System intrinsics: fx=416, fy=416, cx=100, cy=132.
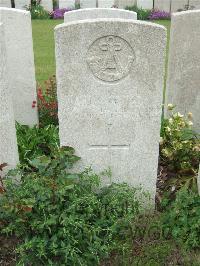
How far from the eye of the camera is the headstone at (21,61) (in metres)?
4.42

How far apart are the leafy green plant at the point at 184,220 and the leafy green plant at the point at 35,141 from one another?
1404 mm

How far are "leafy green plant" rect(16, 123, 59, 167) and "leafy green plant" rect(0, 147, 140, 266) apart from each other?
0.88 m

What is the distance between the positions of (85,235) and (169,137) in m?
1.69

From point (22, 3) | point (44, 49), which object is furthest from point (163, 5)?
point (44, 49)

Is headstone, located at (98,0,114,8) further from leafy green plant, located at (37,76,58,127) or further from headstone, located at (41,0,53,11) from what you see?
leafy green plant, located at (37,76,58,127)

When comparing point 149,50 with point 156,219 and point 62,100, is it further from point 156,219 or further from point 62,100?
point 156,219

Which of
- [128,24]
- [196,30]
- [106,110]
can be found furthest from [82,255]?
[196,30]

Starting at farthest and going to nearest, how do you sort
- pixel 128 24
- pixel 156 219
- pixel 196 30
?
pixel 196 30
pixel 156 219
pixel 128 24

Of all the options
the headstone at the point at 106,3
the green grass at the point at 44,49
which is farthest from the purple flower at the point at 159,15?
the headstone at the point at 106,3

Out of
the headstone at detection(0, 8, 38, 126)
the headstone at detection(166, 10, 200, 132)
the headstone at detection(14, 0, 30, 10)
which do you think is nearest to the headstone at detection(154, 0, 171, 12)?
the headstone at detection(14, 0, 30, 10)

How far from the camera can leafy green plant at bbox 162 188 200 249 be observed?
336 centimetres

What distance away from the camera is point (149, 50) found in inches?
124

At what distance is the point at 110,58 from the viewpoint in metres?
3.21

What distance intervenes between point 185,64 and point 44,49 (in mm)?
5327
